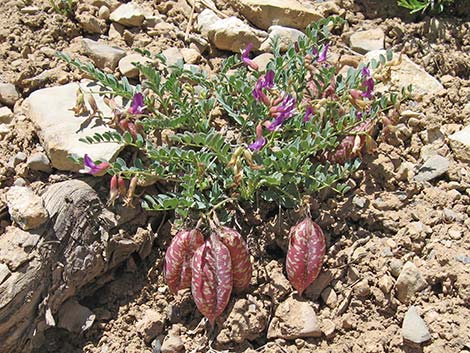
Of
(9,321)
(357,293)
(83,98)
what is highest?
(83,98)

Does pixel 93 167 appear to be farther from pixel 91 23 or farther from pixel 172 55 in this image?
pixel 91 23

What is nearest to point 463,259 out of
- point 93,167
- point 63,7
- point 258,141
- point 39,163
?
point 258,141

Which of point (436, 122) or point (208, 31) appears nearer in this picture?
point (436, 122)

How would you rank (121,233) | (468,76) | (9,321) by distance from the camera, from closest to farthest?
(9,321) → (121,233) → (468,76)

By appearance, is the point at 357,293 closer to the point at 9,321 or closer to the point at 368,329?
the point at 368,329

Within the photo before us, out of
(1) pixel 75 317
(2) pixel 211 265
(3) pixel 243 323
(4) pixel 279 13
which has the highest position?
(4) pixel 279 13


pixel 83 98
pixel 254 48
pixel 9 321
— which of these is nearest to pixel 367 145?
pixel 254 48
